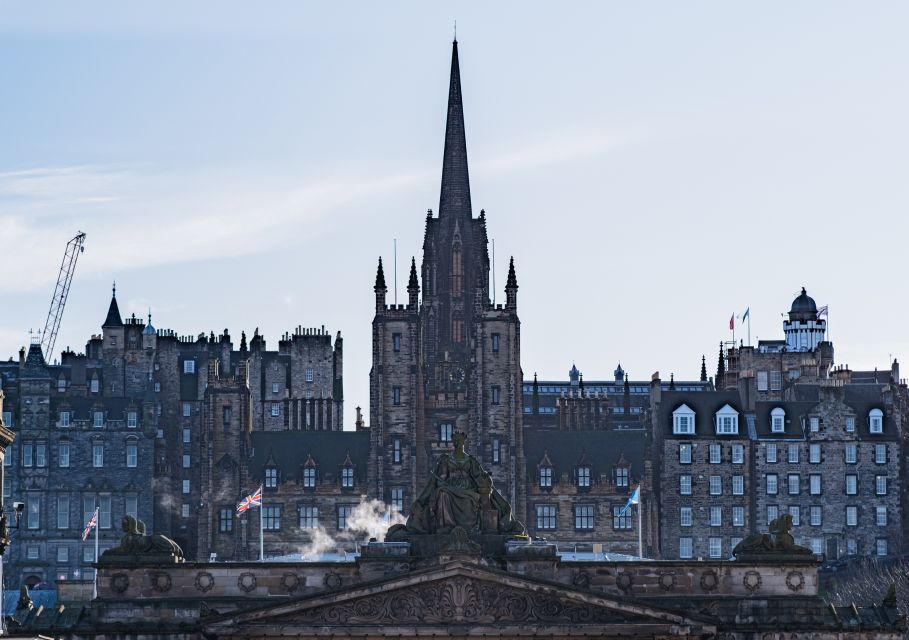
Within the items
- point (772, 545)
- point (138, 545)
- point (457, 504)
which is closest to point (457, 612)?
point (457, 504)

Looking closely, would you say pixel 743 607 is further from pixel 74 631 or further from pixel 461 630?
pixel 74 631

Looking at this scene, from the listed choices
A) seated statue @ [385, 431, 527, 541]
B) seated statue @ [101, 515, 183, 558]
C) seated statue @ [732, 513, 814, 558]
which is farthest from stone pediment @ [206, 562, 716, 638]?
seated statue @ [101, 515, 183, 558]

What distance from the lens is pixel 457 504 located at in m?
148

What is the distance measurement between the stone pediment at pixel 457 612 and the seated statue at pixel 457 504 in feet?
10.8

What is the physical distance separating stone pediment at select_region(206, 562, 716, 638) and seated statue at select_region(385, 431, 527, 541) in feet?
10.8

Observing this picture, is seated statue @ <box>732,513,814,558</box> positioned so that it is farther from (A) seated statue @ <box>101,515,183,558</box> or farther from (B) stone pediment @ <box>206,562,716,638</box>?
(A) seated statue @ <box>101,515,183,558</box>

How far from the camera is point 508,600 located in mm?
145750

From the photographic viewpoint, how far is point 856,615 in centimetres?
14862

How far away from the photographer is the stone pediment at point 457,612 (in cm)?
14500

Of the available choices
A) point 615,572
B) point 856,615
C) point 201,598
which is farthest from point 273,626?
point 856,615

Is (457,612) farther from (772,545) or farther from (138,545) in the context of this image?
(772,545)

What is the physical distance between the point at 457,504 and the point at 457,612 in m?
5.24

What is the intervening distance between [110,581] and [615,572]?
78.3ft

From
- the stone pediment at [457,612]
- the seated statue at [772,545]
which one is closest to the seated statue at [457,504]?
the stone pediment at [457,612]
